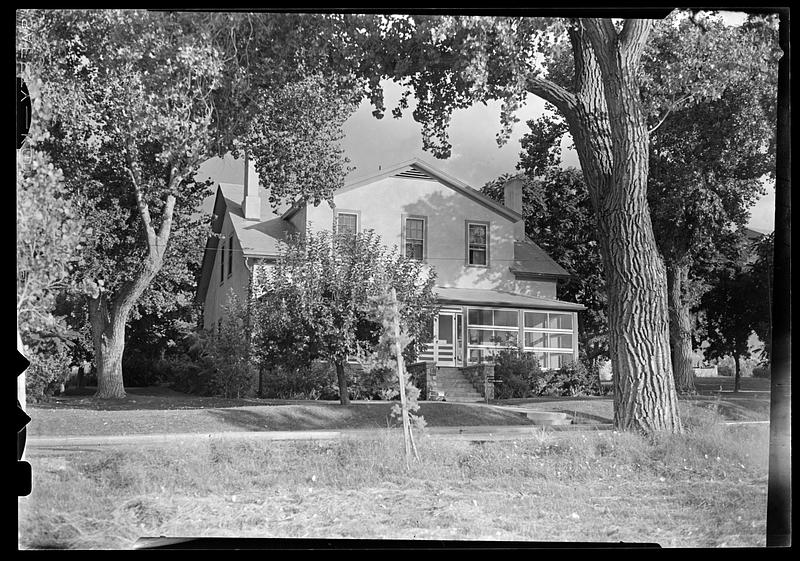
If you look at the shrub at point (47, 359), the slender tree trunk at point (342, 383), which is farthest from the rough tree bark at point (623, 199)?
the shrub at point (47, 359)

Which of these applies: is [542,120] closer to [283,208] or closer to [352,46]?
[352,46]

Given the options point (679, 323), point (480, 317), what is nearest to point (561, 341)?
point (480, 317)

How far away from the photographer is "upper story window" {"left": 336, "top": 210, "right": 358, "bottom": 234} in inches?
257

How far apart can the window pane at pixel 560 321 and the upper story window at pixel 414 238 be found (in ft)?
4.00

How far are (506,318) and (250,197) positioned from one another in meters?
2.23

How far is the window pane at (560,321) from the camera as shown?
269 inches

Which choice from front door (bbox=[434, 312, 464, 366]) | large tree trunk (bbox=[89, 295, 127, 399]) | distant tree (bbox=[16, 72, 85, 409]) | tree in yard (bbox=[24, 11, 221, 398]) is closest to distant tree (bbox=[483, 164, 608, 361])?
front door (bbox=[434, 312, 464, 366])

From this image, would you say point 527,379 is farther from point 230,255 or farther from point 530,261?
point 230,255

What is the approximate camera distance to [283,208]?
21.6 feet

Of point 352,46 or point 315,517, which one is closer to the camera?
point 315,517

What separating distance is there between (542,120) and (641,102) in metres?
0.92
